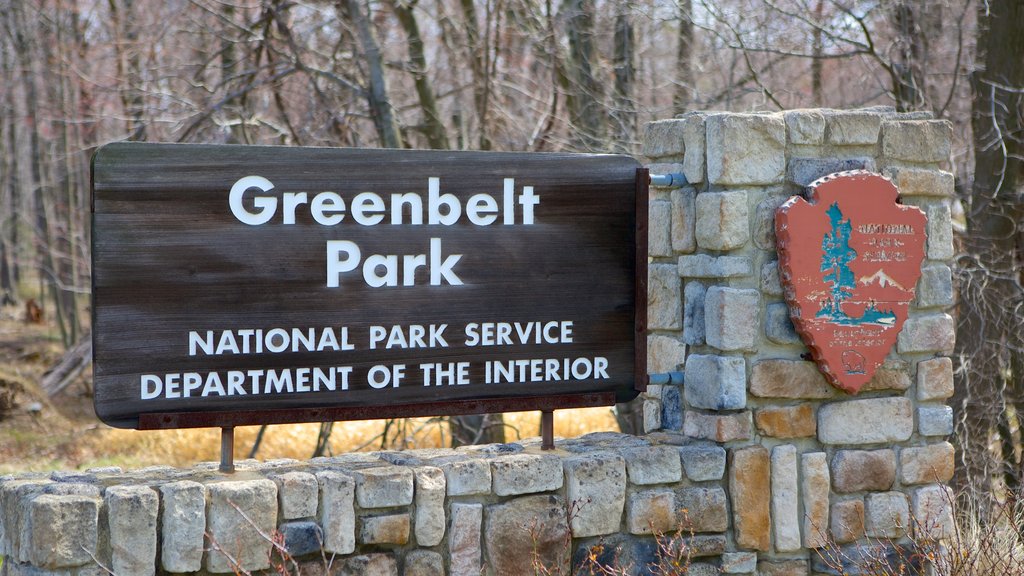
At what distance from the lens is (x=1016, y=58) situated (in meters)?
6.96

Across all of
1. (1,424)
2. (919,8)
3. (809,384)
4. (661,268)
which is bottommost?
(1,424)

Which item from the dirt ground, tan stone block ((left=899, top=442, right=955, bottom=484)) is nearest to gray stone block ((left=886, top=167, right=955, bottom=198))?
tan stone block ((left=899, top=442, right=955, bottom=484))

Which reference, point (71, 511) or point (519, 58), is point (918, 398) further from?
point (519, 58)

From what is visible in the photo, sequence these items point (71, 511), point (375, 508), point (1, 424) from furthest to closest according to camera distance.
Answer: point (1, 424)
point (375, 508)
point (71, 511)

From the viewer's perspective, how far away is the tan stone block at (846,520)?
4.26 m

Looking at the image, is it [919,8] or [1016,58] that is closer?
[1016,58]

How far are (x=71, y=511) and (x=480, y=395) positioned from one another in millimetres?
1391

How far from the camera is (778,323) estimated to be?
13.6 ft

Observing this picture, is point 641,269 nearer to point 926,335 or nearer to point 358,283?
point 358,283

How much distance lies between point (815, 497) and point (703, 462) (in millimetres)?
513

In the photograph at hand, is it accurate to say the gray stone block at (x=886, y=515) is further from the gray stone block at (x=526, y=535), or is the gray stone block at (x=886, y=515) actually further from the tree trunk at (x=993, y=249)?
the tree trunk at (x=993, y=249)

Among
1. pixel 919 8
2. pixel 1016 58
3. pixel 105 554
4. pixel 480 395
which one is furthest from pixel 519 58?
pixel 105 554

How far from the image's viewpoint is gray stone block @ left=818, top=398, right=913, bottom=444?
426cm

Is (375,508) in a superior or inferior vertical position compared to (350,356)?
inferior
